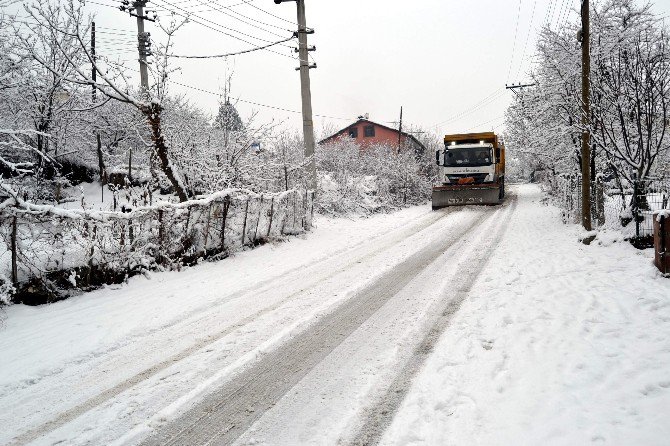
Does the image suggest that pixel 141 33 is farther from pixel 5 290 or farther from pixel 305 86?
pixel 5 290

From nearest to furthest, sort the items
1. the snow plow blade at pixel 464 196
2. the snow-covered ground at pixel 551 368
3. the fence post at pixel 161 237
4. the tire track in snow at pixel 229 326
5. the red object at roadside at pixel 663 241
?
the snow-covered ground at pixel 551 368 → the tire track in snow at pixel 229 326 → the red object at roadside at pixel 663 241 → the fence post at pixel 161 237 → the snow plow blade at pixel 464 196

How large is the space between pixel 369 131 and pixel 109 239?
56.1 metres

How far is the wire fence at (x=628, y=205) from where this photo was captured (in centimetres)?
860

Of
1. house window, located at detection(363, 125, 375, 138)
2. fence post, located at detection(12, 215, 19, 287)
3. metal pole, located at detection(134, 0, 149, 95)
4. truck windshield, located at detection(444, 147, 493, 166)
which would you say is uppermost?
house window, located at detection(363, 125, 375, 138)

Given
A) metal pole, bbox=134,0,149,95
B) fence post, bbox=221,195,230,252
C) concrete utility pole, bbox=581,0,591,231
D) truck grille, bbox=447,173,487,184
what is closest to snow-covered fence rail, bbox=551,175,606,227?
concrete utility pole, bbox=581,0,591,231

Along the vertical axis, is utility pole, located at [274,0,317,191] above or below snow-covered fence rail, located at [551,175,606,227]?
above

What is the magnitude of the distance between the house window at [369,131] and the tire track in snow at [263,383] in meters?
56.2

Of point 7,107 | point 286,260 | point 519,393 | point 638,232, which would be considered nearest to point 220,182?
point 286,260

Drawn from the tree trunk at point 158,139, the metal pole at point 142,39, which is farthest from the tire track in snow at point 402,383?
the metal pole at point 142,39

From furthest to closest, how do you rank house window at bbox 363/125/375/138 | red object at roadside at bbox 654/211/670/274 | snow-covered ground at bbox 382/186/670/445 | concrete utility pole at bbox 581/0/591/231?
house window at bbox 363/125/375/138, concrete utility pole at bbox 581/0/591/231, red object at roadside at bbox 654/211/670/274, snow-covered ground at bbox 382/186/670/445

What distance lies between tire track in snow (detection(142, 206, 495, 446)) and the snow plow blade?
15.1 m

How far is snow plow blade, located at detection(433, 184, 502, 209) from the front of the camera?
2048cm

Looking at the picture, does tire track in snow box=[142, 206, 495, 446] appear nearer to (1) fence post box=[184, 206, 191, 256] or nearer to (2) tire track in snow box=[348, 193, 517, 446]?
(2) tire track in snow box=[348, 193, 517, 446]

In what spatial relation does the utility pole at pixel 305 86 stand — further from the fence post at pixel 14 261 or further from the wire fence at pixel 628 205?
the fence post at pixel 14 261
